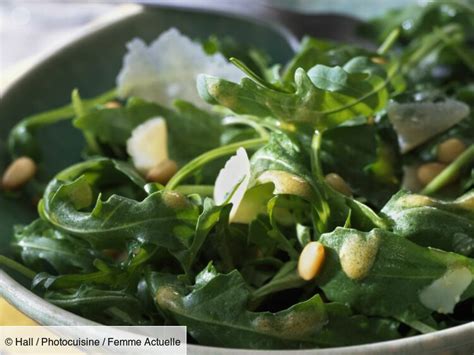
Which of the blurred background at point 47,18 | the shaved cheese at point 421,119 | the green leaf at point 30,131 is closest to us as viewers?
the shaved cheese at point 421,119

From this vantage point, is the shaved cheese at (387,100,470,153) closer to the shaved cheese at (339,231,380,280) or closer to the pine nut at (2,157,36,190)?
the shaved cheese at (339,231,380,280)

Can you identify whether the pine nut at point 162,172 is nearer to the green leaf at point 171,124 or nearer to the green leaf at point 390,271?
the green leaf at point 171,124

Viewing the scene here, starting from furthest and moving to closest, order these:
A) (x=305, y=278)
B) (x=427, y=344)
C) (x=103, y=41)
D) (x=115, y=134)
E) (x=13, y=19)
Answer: (x=13, y=19) → (x=103, y=41) → (x=115, y=134) → (x=305, y=278) → (x=427, y=344)

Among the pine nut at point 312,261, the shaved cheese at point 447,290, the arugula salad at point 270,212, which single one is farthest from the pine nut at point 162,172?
the shaved cheese at point 447,290

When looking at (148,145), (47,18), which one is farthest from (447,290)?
(47,18)

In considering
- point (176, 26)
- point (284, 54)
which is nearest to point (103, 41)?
point (176, 26)

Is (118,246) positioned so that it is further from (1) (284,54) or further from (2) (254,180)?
(1) (284,54)

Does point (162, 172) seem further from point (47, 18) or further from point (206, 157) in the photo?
point (47, 18)

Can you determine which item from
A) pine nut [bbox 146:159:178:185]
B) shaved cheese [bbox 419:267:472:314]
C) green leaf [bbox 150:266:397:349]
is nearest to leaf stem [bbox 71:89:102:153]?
pine nut [bbox 146:159:178:185]
